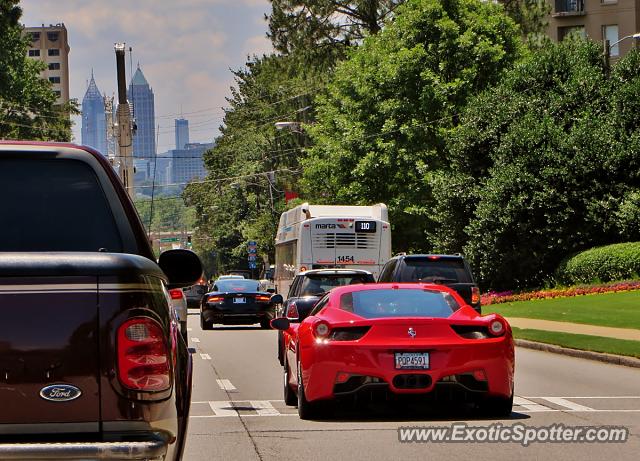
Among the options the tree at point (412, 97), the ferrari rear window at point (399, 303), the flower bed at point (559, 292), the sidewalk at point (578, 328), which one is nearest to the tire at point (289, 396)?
the ferrari rear window at point (399, 303)

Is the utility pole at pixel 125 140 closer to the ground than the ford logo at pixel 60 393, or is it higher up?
higher up

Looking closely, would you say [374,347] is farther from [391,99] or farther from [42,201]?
[391,99]

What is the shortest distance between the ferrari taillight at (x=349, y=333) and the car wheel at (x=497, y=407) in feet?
4.56

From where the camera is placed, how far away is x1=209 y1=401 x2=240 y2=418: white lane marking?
14069 mm

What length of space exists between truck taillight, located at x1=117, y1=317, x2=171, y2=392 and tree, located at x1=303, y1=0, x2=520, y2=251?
50.9m

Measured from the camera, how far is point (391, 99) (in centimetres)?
5884

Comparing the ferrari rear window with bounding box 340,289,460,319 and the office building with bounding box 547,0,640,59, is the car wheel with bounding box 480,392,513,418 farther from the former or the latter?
the office building with bounding box 547,0,640,59

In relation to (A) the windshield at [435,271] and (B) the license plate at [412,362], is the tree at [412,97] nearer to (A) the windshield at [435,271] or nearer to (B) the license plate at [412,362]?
(A) the windshield at [435,271]

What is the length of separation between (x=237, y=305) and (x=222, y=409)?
21.6 metres

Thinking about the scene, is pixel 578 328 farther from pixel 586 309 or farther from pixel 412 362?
pixel 412 362

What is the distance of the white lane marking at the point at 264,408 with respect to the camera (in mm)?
14039

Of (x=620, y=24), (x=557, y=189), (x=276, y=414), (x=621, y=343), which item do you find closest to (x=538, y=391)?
(x=276, y=414)

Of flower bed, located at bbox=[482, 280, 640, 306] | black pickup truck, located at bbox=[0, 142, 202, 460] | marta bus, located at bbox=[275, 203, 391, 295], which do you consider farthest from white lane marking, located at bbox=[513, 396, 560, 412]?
flower bed, located at bbox=[482, 280, 640, 306]

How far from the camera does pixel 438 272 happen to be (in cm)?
2616
